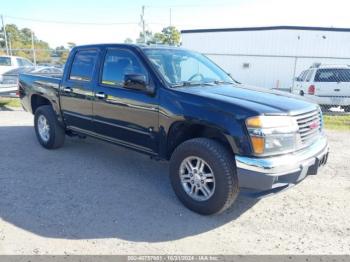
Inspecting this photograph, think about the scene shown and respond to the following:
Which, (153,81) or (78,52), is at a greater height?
(78,52)

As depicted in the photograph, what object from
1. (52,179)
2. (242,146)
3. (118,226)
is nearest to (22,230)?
(118,226)

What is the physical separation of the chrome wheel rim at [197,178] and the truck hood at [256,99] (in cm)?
76

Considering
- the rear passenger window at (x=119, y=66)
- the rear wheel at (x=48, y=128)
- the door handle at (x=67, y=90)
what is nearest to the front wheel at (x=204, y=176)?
the rear passenger window at (x=119, y=66)

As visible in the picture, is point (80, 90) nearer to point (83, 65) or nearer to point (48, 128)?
point (83, 65)

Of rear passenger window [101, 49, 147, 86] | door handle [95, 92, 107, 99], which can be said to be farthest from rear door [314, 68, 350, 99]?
door handle [95, 92, 107, 99]

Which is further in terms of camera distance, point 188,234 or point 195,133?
point 195,133

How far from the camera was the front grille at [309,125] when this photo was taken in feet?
11.2

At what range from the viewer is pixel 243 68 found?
2373cm

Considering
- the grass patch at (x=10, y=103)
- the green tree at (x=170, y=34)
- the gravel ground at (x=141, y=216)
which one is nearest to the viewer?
the gravel ground at (x=141, y=216)

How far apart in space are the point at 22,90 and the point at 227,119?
508 centimetres

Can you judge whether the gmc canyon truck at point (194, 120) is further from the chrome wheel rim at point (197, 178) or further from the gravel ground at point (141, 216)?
the gravel ground at point (141, 216)

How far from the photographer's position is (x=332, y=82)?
36.1 ft

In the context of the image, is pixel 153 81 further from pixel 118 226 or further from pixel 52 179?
pixel 52 179

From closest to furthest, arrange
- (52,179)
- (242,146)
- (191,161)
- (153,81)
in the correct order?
(242,146) → (191,161) → (153,81) → (52,179)
